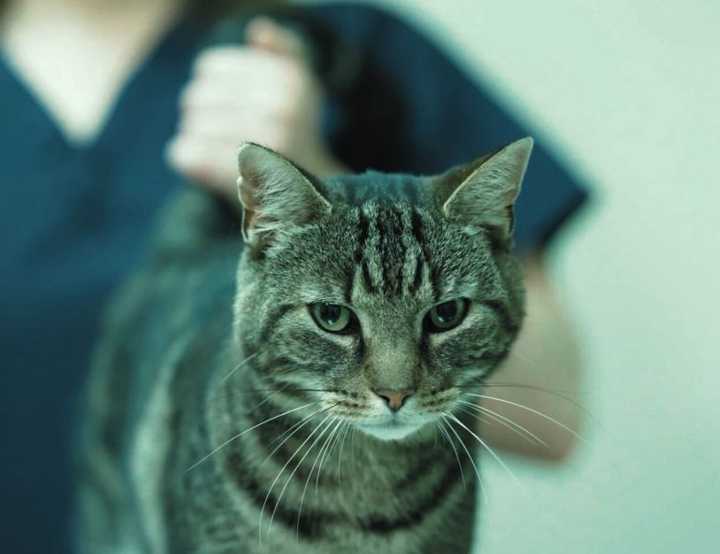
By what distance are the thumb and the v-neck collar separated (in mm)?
371

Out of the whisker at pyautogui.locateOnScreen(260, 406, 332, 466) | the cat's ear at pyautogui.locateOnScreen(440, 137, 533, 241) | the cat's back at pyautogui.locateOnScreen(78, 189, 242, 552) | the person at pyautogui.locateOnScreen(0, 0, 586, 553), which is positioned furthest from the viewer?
the person at pyautogui.locateOnScreen(0, 0, 586, 553)

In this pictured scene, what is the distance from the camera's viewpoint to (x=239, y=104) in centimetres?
35

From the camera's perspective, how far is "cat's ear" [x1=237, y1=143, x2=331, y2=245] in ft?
0.85

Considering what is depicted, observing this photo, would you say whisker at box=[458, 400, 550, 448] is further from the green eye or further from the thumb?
the thumb

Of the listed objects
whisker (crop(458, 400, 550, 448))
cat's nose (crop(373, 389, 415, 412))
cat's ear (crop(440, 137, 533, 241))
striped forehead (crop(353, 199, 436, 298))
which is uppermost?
cat's ear (crop(440, 137, 533, 241))

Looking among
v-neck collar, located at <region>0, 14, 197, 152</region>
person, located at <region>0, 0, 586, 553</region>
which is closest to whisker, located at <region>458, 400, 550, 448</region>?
person, located at <region>0, 0, 586, 553</region>

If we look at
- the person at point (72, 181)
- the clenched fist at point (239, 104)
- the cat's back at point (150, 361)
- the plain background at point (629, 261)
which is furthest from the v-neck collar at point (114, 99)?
the clenched fist at point (239, 104)

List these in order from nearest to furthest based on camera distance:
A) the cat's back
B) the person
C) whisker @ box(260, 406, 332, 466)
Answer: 1. whisker @ box(260, 406, 332, 466)
2. the cat's back
3. the person

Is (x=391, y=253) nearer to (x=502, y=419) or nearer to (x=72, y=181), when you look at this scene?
(x=502, y=419)

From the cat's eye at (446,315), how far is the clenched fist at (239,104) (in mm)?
88

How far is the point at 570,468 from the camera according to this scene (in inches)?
16.6

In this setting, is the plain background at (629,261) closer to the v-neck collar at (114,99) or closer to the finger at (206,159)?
the finger at (206,159)

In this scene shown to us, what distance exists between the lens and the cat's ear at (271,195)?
259 millimetres

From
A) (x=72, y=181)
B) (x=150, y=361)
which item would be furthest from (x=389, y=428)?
(x=72, y=181)
